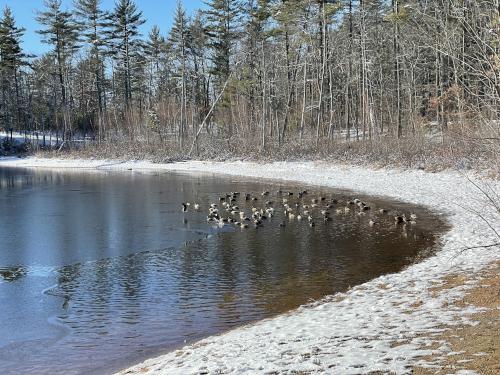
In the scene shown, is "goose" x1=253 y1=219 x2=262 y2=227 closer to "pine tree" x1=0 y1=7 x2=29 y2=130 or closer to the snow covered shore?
the snow covered shore

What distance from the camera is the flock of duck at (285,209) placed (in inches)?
669

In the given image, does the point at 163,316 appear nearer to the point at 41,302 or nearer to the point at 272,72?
the point at 41,302

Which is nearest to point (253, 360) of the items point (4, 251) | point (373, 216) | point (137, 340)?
point (137, 340)

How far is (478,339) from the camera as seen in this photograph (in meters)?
5.56

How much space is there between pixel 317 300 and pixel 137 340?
2.99m

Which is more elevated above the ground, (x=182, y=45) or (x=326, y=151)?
(x=182, y=45)

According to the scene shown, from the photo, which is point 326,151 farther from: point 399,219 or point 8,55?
point 8,55

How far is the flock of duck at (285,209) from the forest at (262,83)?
764 centimetres

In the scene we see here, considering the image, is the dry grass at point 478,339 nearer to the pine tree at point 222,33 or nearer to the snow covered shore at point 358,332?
the snow covered shore at point 358,332

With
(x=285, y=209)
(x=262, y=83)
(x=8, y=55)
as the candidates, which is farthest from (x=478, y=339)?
(x=8, y=55)

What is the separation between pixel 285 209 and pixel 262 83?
2869 centimetres

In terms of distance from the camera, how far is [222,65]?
54.7 metres

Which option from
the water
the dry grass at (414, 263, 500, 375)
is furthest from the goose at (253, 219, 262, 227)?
the dry grass at (414, 263, 500, 375)

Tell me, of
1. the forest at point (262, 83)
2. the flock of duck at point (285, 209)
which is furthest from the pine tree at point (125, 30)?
the flock of duck at point (285, 209)
